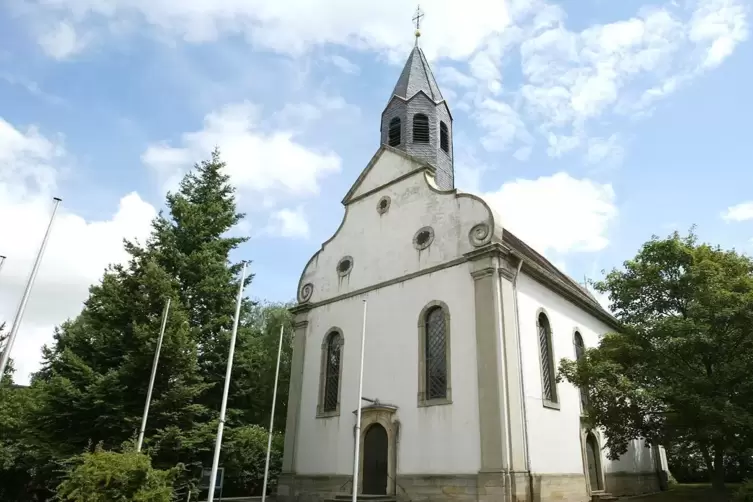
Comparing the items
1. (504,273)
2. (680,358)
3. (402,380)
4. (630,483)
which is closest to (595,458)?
(630,483)

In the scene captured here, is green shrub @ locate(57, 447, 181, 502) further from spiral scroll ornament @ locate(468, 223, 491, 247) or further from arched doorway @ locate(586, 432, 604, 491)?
arched doorway @ locate(586, 432, 604, 491)

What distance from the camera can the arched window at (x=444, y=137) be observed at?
76.7 feet

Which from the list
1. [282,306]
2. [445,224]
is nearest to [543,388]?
[445,224]

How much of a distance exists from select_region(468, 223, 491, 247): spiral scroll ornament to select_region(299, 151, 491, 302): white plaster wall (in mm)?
190

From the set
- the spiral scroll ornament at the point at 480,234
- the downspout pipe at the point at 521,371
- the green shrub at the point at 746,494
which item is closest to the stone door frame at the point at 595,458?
the downspout pipe at the point at 521,371

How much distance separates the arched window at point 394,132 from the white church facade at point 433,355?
10cm

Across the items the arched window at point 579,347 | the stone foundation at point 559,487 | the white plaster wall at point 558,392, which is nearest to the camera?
the stone foundation at point 559,487

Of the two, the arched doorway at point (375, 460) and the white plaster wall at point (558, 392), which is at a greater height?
the white plaster wall at point (558, 392)

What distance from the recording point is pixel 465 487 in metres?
14.3

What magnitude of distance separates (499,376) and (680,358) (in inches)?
213

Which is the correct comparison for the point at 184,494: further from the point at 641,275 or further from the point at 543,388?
the point at 641,275

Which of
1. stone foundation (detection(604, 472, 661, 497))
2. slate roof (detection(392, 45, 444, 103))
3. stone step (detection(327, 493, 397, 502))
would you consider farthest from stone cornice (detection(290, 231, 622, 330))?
slate roof (detection(392, 45, 444, 103))

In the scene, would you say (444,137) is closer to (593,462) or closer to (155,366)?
(593,462)

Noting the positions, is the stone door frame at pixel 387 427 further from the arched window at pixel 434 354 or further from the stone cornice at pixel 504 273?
the stone cornice at pixel 504 273
